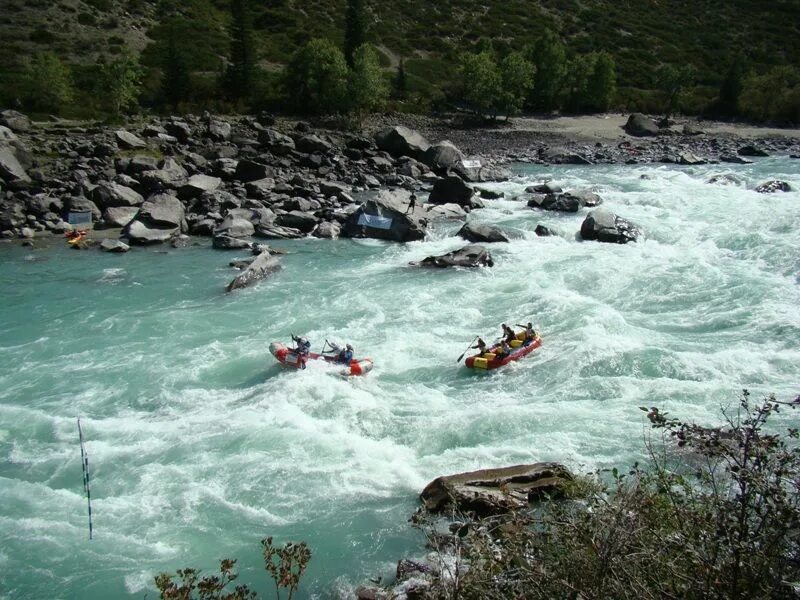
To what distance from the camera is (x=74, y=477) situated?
12.0 metres

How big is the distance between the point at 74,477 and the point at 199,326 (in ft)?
24.7

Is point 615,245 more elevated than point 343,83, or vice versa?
point 343,83

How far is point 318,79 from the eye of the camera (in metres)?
55.3

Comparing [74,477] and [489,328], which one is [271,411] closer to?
[74,477]

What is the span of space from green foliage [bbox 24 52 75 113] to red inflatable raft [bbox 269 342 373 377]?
40.7 metres

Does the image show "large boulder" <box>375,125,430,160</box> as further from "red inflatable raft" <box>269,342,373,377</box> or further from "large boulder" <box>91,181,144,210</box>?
"red inflatable raft" <box>269,342,373,377</box>

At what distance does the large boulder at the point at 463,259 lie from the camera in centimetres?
2370

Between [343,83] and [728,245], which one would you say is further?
[343,83]

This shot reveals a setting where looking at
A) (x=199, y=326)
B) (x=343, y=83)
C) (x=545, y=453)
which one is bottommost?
(x=199, y=326)

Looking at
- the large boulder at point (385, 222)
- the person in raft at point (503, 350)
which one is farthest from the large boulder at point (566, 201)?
the person in raft at point (503, 350)

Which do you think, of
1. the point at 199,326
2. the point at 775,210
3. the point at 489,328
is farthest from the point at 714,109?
the point at 199,326

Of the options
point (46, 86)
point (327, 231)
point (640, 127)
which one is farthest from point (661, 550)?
point (640, 127)

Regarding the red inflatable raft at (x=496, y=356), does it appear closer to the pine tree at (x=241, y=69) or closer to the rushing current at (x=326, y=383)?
the rushing current at (x=326, y=383)

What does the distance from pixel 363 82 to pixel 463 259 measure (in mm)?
33093
